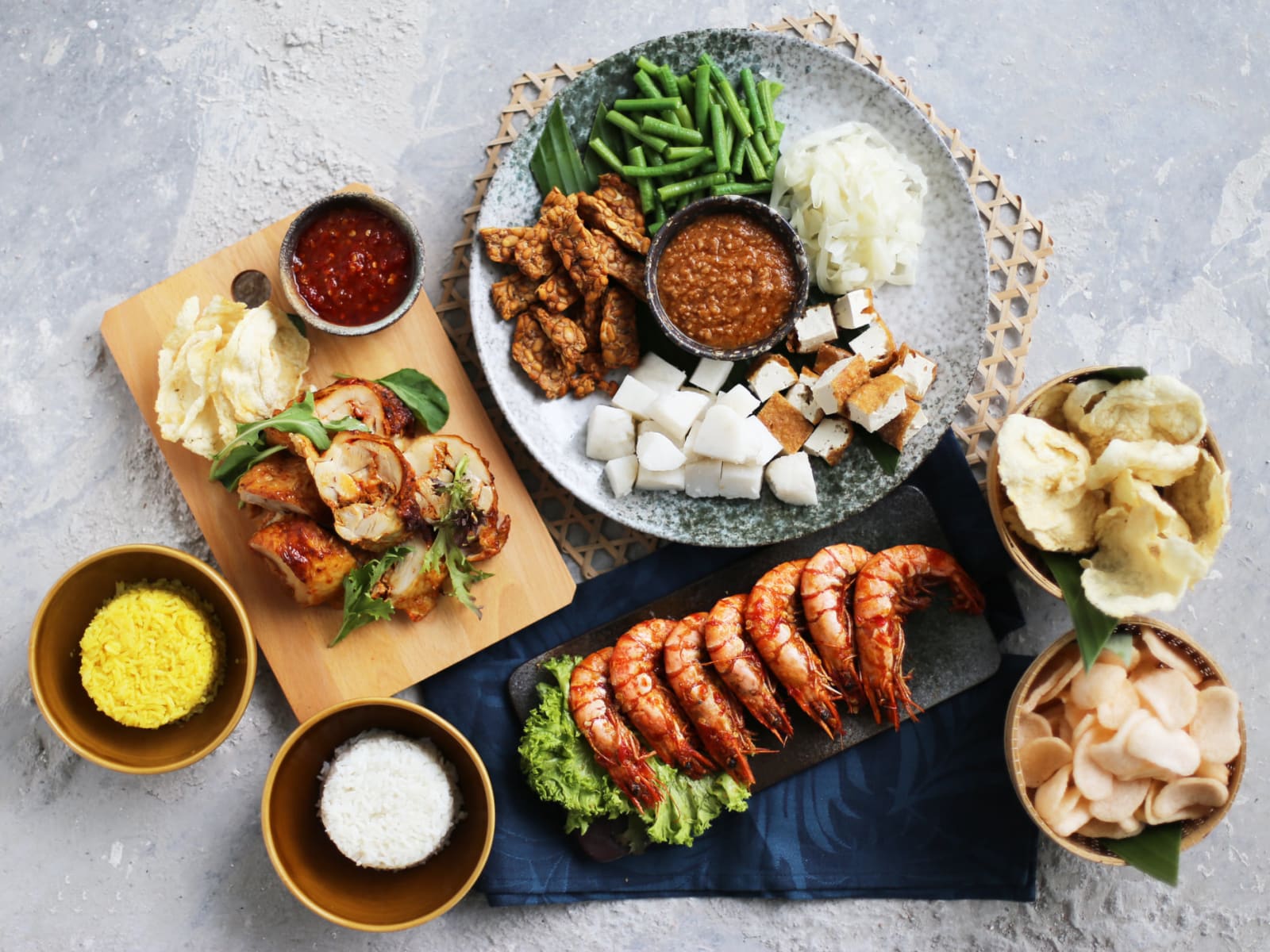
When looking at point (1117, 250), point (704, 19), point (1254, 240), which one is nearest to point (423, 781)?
point (704, 19)

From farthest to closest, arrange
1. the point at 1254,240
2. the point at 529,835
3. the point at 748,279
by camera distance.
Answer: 1. the point at 1254,240
2. the point at 529,835
3. the point at 748,279

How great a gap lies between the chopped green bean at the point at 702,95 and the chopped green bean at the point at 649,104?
0.23 feet

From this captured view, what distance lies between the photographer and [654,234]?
12.2 feet

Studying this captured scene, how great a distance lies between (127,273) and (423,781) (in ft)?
8.00

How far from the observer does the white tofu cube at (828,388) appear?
3.70 metres

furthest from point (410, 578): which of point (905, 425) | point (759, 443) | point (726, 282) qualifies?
point (905, 425)

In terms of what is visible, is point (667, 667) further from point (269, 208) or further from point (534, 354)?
point (269, 208)

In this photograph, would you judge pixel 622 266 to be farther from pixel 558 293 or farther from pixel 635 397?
pixel 635 397

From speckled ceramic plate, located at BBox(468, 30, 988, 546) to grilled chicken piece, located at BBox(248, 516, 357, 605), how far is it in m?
0.82

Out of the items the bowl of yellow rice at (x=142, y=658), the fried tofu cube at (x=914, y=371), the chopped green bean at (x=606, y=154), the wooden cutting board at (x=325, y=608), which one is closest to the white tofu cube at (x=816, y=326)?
the fried tofu cube at (x=914, y=371)

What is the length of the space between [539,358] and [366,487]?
0.84 m

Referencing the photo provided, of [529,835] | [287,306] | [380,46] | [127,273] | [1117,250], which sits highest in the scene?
[1117,250]

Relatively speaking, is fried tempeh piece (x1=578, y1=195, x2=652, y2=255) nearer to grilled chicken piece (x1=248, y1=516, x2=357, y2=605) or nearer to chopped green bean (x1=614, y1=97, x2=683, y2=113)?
chopped green bean (x1=614, y1=97, x2=683, y2=113)

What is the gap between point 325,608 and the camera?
3820 millimetres
